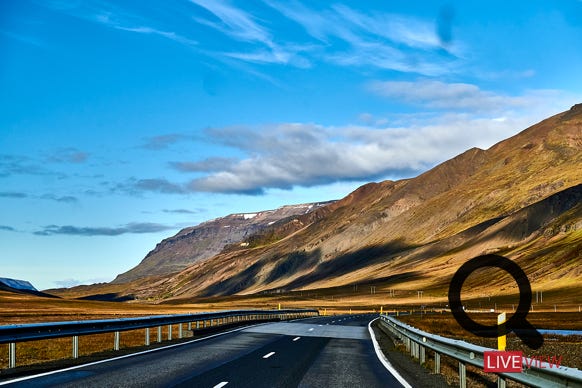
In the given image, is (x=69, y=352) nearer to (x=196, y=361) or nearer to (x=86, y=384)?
(x=196, y=361)

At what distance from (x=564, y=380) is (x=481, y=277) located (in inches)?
7408

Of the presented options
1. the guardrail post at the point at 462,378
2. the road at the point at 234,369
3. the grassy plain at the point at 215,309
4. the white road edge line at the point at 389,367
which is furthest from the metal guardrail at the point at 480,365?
the grassy plain at the point at 215,309

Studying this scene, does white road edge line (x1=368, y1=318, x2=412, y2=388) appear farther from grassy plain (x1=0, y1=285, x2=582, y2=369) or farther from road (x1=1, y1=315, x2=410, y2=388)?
grassy plain (x1=0, y1=285, x2=582, y2=369)

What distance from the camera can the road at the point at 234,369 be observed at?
555 inches

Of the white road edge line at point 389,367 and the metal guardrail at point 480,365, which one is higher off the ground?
the metal guardrail at point 480,365

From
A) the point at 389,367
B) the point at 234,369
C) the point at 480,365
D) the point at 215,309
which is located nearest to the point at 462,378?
the point at 480,365

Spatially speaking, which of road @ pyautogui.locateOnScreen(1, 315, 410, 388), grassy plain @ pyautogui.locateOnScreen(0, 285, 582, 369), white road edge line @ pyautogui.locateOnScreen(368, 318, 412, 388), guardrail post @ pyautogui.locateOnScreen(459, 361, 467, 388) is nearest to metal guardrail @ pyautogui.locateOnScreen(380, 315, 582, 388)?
guardrail post @ pyautogui.locateOnScreen(459, 361, 467, 388)

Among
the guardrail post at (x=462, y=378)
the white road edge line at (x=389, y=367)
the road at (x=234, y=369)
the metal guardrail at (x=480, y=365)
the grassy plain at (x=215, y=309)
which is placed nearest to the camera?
the metal guardrail at (x=480, y=365)

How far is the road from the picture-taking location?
14109 millimetres

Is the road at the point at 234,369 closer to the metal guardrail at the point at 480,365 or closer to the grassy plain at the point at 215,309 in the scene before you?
the metal guardrail at the point at 480,365

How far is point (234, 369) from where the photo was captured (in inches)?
655

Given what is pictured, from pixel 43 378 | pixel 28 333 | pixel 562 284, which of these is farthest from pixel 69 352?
pixel 562 284

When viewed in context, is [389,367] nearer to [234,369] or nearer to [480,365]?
[234,369]

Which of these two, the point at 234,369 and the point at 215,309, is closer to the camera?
the point at 234,369
